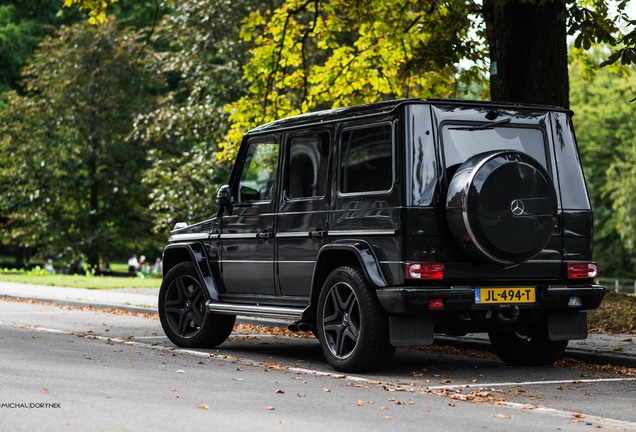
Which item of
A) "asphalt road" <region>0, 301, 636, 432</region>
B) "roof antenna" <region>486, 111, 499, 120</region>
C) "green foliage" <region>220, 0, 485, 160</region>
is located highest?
"green foliage" <region>220, 0, 485, 160</region>

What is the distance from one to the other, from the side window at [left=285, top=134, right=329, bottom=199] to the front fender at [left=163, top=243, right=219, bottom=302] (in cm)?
150

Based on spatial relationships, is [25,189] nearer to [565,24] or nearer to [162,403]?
[565,24]

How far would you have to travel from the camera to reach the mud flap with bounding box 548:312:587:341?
1100 cm

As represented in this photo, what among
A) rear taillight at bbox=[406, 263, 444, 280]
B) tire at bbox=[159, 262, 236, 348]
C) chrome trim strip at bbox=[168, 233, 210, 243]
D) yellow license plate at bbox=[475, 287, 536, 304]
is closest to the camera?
rear taillight at bbox=[406, 263, 444, 280]

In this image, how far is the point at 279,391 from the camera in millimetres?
8969

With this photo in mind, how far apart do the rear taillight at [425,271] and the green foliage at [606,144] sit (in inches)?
1957

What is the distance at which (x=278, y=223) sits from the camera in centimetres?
1173

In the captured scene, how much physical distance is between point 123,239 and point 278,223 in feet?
114

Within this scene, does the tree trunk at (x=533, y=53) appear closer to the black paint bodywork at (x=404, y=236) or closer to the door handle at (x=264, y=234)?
the black paint bodywork at (x=404, y=236)

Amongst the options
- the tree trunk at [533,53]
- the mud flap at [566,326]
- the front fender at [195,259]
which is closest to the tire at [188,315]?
the front fender at [195,259]

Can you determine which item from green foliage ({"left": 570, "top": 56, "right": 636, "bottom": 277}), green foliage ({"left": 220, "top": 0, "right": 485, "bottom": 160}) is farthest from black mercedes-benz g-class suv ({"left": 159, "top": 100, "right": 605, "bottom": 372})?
green foliage ({"left": 570, "top": 56, "right": 636, "bottom": 277})

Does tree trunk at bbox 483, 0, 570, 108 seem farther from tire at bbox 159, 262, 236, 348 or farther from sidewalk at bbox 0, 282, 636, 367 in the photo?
tire at bbox 159, 262, 236, 348

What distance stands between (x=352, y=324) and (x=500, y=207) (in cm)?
166

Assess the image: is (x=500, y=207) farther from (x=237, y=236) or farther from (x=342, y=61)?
(x=342, y=61)
